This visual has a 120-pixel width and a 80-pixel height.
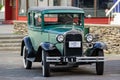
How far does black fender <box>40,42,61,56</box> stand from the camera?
44.7 feet

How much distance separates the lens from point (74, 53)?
13711 mm

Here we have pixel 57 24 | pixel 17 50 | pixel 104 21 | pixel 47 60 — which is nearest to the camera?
pixel 47 60

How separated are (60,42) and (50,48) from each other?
352mm

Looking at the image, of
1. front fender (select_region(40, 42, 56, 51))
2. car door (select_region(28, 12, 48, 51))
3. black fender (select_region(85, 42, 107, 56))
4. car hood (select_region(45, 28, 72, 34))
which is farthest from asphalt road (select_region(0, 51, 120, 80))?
car hood (select_region(45, 28, 72, 34))

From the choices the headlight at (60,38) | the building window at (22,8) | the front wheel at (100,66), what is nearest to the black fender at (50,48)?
the headlight at (60,38)

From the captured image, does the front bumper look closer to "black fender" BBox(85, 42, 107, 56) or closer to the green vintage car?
the green vintage car

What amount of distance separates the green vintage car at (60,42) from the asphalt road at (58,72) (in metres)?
0.32

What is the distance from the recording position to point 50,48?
44.7 feet

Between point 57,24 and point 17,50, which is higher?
point 57,24

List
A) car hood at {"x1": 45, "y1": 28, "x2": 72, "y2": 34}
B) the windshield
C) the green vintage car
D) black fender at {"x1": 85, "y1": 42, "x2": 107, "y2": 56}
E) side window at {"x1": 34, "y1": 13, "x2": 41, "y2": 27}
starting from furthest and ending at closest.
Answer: side window at {"x1": 34, "y1": 13, "x2": 41, "y2": 27}
the windshield
car hood at {"x1": 45, "y1": 28, "x2": 72, "y2": 34}
black fender at {"x1": 85, "y1": 42, "x2": 107, "y2": 56}
the green vintage car

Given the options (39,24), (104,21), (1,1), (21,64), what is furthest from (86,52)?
(1,1)

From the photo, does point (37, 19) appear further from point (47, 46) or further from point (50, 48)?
point (50, 48)

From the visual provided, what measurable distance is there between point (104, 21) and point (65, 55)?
1550 cm

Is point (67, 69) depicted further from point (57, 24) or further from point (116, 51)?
point (116, 51)
